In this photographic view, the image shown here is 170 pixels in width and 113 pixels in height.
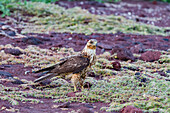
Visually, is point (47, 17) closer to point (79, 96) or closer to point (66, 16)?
point (66, 16)

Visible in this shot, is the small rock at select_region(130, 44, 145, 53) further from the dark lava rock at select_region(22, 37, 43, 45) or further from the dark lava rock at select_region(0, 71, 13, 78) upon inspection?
the dark lava rock at select_region(0, 71, 13, 78)

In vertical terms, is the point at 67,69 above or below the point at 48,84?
above

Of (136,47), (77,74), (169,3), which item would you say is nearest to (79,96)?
(77,74)

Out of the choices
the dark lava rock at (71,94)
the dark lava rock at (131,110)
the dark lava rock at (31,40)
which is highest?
the dark lava rock at (31,40)

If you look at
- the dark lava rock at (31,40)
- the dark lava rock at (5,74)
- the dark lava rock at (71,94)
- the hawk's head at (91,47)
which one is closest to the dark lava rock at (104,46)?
the dark lava rock at (31,40)

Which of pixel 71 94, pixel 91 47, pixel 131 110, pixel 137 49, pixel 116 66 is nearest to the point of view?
pixel 131 110

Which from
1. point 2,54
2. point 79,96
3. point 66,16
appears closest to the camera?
point 79,96

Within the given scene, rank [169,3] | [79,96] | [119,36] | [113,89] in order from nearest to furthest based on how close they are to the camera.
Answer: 1. [79,96]
2. [113,89]
3. [119,36]
4. [169,3]

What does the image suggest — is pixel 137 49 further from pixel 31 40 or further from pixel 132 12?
pixel 132 12

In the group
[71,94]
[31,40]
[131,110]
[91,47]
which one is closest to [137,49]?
[31,40]

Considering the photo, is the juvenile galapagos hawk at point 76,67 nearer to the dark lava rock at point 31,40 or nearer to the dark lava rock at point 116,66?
the dark lava rock at point 116,66

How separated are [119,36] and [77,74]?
4.87 meters

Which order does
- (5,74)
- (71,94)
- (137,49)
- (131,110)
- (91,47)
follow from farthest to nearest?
(137,49) → (5,74) → (91,47) → (71,94) → (131,110)

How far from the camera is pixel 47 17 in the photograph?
11180 mm
